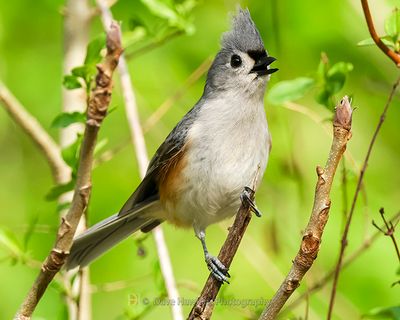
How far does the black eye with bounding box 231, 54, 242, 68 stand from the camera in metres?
3.52

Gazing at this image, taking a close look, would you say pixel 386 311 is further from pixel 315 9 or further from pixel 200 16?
pixel 200 16

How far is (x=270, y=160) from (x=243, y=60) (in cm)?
92

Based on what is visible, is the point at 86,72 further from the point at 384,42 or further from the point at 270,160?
the point at 270,160

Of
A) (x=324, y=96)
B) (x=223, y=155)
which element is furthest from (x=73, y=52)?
(x=324, y=96)

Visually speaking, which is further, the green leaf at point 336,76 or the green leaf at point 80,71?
the green leaf at point 336,76

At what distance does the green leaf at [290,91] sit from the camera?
9.30 feet

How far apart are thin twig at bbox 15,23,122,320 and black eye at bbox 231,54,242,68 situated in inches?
68.5

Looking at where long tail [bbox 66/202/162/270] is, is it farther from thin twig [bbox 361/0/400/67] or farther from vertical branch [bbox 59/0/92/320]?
thin twig [bbox 361/0/400/67]

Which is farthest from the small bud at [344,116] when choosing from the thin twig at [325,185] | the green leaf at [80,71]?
the green leaf at [80,71]

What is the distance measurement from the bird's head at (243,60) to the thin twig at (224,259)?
3.77 feet

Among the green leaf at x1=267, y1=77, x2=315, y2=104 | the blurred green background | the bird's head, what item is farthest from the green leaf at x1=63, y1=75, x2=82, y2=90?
the blurred green background

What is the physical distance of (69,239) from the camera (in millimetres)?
1959

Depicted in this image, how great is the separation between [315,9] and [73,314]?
2199 millimetres

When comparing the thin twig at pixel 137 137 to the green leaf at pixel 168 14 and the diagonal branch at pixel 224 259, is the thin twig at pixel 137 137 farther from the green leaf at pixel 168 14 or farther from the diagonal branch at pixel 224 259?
the diagonal branch at pixel 224 259
